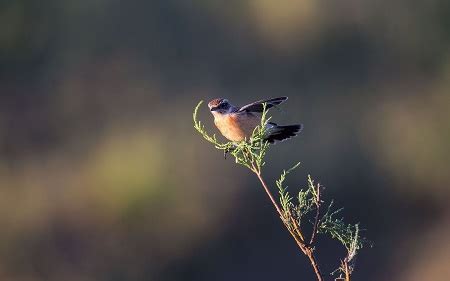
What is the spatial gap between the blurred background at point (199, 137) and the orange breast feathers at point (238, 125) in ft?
20.9

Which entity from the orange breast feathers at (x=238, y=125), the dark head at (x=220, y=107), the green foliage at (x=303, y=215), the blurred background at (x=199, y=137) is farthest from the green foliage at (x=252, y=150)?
the blurred background at (x=199, y=137)

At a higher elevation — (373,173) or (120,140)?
(120,140)

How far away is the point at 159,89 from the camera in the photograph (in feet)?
49.5

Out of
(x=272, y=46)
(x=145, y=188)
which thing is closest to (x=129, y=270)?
(x=145, y=188)

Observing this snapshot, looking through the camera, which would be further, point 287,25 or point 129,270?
point 287,25

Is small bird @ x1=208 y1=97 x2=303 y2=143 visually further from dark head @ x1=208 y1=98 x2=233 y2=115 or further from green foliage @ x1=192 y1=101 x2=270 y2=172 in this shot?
green foliage @ x1=192 y1=101 x2=270 y2=172

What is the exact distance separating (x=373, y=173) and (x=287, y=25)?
12.6 ft

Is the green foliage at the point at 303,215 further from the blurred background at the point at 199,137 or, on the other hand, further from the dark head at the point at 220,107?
the blurred background at the point at 199,137

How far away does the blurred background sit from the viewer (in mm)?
12039

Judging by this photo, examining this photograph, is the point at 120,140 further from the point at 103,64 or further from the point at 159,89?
the point at 103,64

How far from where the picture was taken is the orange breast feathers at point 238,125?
512 cm

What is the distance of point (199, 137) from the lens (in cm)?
1335

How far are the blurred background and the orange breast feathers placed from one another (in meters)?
6.36

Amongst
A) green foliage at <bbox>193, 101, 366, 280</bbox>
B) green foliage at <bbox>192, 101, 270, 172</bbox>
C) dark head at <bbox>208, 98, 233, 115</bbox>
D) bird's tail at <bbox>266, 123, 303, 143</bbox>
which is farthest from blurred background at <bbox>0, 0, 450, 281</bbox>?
green foliage at <bbox>193, 101, 366, 280</bbox>
